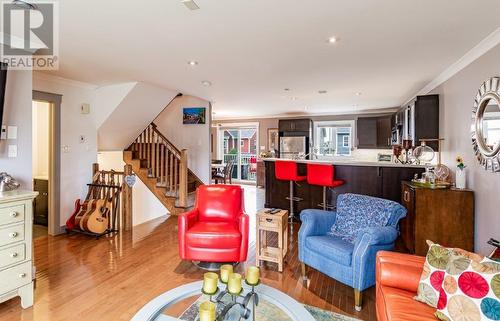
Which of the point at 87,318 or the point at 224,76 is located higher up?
the point at 224,76

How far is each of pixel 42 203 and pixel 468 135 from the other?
6290 millimetres

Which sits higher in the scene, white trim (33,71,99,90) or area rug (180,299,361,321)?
white trim (33,71,99,90)

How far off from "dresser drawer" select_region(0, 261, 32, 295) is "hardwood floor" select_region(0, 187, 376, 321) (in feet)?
0.71

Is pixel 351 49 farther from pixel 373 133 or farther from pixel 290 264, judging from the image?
pixel 373 133

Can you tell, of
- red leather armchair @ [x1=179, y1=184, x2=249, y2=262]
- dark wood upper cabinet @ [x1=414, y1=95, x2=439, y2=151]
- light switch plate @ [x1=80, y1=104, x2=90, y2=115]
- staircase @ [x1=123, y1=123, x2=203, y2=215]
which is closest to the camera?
red leather armchair @ [x1=179, y1=184, x2=249, y2=262]

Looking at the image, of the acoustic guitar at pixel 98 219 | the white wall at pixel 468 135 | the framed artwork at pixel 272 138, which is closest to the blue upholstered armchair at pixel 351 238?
the white wall at pixel 468 135

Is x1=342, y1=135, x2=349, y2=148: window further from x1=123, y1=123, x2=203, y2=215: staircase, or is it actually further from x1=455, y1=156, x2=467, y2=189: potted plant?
x1=455, y1=156, x2=467, y2=189: potted plant

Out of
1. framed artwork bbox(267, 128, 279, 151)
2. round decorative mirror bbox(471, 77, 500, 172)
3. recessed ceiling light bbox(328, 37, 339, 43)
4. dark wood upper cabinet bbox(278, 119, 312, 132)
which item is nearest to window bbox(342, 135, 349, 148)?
dark wood upper cabinet bbox(278, 119, 312, 132)

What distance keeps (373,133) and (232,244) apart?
18.4 ft

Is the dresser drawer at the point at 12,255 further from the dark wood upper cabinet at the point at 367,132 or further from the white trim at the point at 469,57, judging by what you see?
the dark wood upper cabinet at the point at 367,132

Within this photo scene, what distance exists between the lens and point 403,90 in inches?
198

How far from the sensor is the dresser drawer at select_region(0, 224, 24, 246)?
216 centimetres

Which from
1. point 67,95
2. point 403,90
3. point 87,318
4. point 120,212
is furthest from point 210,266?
point 403,90

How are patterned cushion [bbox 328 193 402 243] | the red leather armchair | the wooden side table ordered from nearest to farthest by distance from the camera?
patterned cushion [bbox 328 193 402 243] → the red leather armchair → the wooden side table
